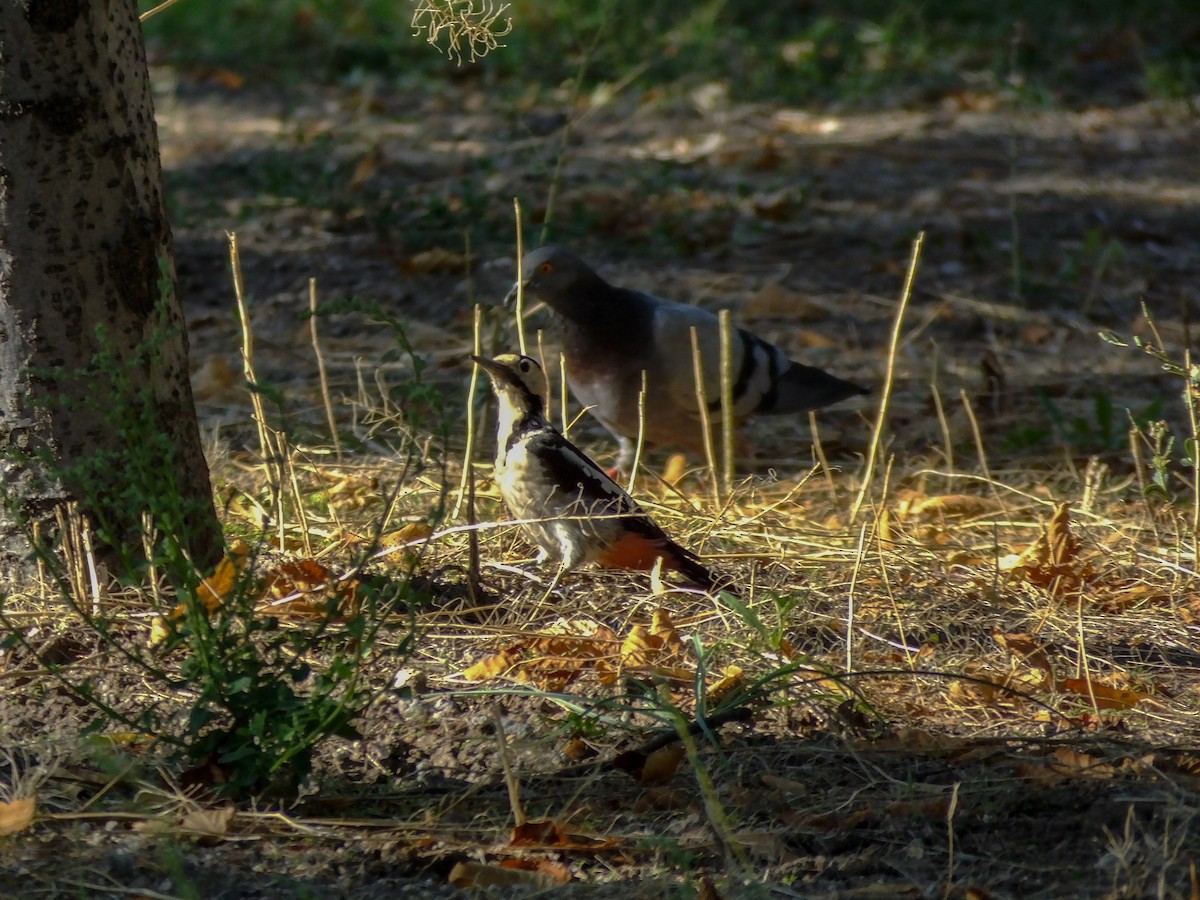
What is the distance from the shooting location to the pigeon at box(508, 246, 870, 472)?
556 cm

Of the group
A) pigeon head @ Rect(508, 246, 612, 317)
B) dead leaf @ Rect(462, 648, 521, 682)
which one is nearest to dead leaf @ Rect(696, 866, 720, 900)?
dead leaf @ Rect(462, 648, 521, 682)

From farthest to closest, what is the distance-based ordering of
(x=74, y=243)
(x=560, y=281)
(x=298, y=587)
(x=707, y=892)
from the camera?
1. (x=560, y=281)
2. (x=298, y=587)
3. (x=74, y=243)
4. (x=707, y=892)

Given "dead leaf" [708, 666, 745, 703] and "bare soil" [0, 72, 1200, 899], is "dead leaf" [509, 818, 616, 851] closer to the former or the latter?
"bare soil" [0, 72, 1200, 899]

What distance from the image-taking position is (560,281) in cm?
556

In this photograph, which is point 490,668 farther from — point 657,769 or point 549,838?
point 549,838

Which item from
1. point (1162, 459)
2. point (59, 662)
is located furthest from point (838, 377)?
point (59, 662)

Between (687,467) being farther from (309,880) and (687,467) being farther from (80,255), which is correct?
(309,880)

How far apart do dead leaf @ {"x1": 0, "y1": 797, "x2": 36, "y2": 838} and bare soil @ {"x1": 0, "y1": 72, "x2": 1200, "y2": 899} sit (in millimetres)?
37

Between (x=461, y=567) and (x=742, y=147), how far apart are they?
19.9 ft

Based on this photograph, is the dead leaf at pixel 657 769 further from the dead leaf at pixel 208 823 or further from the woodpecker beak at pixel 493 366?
the woodpecker beak at pixel 493 366

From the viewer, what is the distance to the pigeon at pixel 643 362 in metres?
5.56

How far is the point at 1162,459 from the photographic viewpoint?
3521 millimetres

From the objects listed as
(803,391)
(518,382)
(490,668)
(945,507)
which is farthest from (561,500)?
(803,391)

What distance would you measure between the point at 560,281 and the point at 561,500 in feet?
6.51
